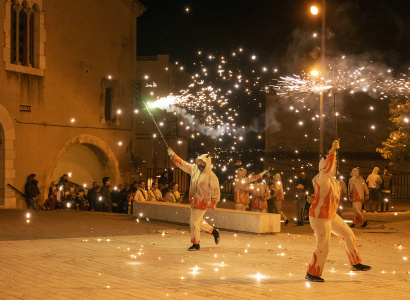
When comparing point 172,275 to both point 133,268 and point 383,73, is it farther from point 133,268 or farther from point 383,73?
point 383,73

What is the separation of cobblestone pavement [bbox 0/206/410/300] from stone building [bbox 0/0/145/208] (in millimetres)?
5680

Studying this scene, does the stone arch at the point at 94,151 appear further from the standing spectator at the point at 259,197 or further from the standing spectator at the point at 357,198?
the standing spectator at the point at 357,198

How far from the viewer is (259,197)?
56.6ft

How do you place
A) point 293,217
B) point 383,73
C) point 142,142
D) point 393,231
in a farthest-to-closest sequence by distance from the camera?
point 142,142 → point 383,73 → point 293,217 → point 393,231

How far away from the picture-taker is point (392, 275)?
9352mm

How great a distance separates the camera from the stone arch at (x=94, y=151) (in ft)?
72.6

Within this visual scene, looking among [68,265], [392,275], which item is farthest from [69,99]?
[392,275]

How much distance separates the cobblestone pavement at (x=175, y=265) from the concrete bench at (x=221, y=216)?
31 cm

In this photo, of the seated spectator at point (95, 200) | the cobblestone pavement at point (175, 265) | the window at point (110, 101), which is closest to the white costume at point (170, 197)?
the seated spectator at point (95, 200)

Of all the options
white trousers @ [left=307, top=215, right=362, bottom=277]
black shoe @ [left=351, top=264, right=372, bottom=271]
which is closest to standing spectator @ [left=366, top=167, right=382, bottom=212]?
black shoe @ [left=351, top=264, right=372, bottom=271]

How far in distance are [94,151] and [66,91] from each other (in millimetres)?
3145

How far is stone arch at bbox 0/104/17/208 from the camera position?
65.4 ft

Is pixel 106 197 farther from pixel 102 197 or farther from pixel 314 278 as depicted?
pixel 314 278

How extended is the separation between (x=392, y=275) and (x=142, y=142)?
80.7ft
